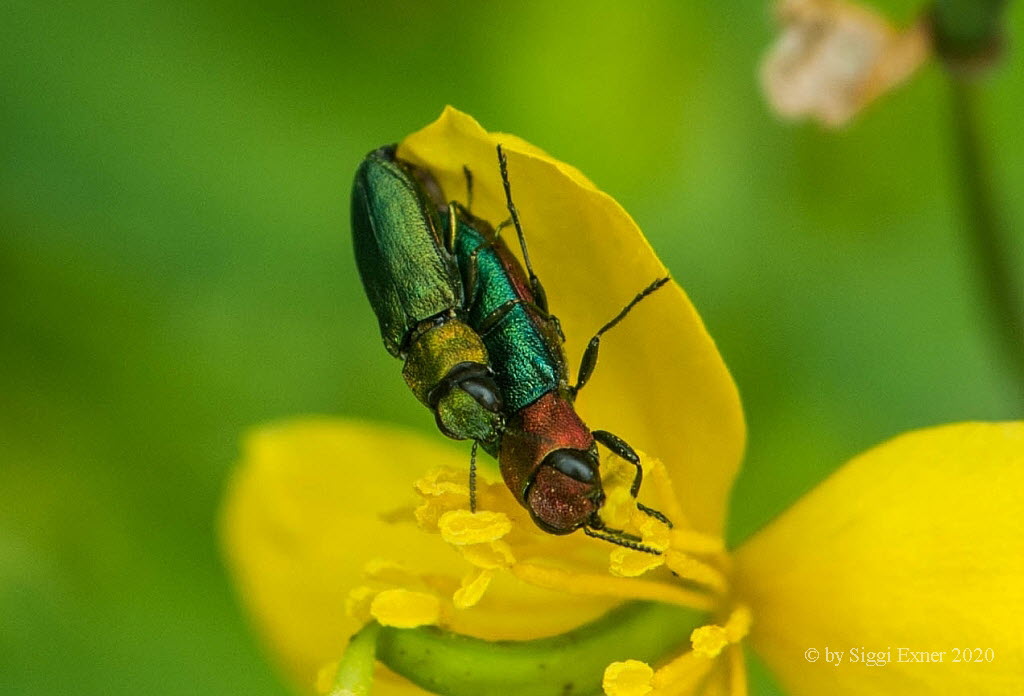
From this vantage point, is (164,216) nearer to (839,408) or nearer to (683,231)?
(683,231)

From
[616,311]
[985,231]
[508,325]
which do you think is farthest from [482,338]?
[985,231]

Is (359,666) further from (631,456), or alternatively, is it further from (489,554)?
(631,456)

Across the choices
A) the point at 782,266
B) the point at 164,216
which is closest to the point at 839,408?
the point at 782,266

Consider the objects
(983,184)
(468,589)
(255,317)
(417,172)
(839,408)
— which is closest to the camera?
(468,589)

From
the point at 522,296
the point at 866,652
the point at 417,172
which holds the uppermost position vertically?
the point at 417,172

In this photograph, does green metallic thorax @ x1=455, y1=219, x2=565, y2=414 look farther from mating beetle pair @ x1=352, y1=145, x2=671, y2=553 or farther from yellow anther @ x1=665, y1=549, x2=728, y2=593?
yellow anther @ x1=665, y1=549, x2=728, y2=593

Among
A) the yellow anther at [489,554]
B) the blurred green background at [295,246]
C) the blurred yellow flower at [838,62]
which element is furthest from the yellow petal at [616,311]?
the blurred green background at [295,246]

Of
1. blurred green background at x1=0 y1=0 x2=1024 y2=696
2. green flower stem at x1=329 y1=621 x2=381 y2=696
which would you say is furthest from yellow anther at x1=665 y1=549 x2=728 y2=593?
blurred green background at x1=0 y1=0 x2=1024 y2=696

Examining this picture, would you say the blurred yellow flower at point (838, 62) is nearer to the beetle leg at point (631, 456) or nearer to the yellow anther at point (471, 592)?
the beetle leg at point (631, 456)
